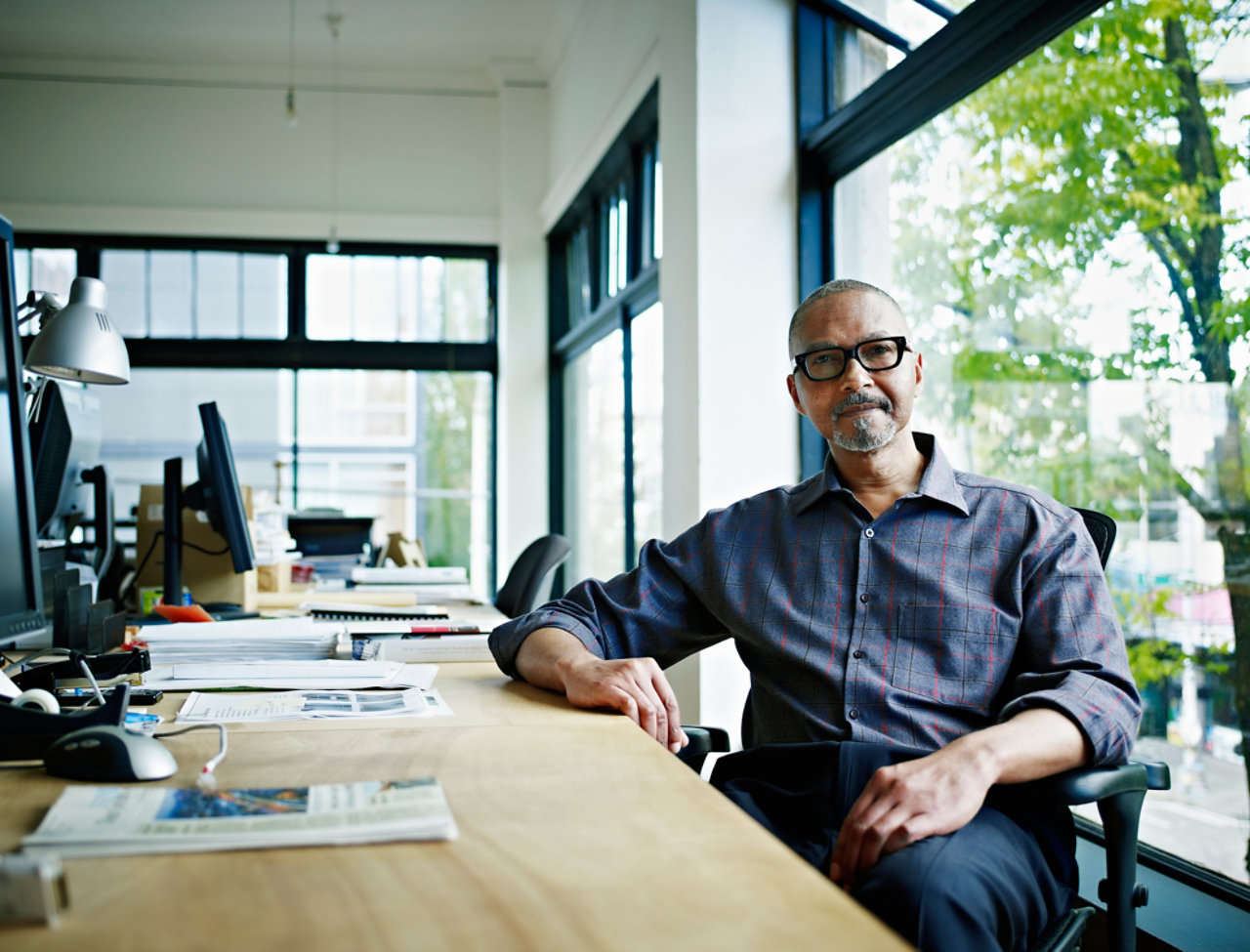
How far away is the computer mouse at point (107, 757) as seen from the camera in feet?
3.05

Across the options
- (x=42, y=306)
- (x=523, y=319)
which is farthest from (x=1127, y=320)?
(x=523, y=319)

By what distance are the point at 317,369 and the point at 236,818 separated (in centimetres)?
598

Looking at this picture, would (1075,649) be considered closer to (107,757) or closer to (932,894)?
(932,894)

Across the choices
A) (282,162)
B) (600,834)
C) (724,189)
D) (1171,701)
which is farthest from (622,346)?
(600,834)

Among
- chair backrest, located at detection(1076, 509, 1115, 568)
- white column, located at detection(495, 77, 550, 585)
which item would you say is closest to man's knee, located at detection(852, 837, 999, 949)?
chair backrest, located at detection(1076, 509, 1115, 568)

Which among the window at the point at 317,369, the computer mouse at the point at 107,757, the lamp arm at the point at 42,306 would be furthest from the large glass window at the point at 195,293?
the computer mouse at the point at 107,757

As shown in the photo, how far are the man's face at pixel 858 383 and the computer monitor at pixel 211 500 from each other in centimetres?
121

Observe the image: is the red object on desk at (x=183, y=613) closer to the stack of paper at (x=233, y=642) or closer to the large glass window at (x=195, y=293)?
the stack of paper at (x=233, y=642)

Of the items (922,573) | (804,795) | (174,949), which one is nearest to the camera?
(174,949)

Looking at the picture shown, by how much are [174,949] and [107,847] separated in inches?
7.4

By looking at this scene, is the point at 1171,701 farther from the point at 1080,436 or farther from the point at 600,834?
the point at 600,834

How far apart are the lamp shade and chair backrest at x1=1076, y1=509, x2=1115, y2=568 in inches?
67.7

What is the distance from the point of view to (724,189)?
10.0 ft

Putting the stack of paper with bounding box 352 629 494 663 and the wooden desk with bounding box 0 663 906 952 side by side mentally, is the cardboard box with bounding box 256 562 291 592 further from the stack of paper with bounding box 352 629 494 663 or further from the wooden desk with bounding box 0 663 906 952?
the wooden desk with bounding box 0 663 906 952
